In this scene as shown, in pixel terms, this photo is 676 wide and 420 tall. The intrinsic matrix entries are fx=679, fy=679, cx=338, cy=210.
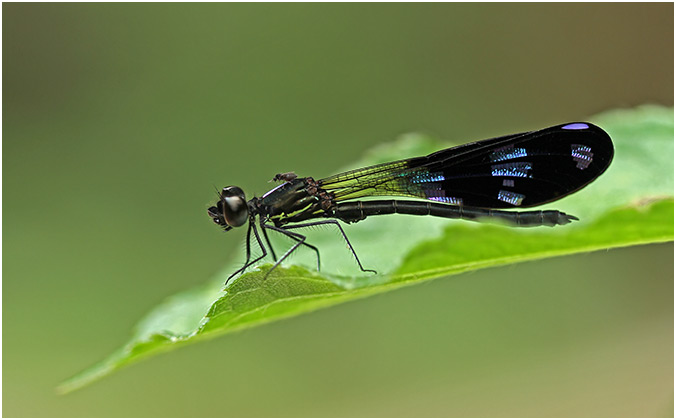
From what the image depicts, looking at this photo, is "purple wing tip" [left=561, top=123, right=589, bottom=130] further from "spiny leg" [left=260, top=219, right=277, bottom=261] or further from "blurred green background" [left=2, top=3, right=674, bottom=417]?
"blurred green background" [left=2, top=3, right=674, bottom=417]

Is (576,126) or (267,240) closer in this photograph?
(576,126)

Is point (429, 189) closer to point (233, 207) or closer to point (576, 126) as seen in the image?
point (576, 126)

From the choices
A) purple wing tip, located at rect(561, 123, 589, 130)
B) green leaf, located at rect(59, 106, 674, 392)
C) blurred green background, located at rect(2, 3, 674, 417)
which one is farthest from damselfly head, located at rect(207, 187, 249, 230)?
blurred green background, located at rect(2, 3, 674, 417)

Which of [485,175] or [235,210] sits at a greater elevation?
[485,175]

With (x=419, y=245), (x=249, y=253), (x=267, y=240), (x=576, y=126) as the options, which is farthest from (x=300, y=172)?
(x=419, y=245)

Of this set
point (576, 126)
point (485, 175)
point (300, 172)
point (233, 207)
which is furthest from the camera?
point (300, 172)

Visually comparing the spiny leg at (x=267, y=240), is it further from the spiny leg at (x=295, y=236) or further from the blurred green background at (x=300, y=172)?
the blurred green background at (x=300, y=172)

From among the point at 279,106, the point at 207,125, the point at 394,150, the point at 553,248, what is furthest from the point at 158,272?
the point at 553,248
